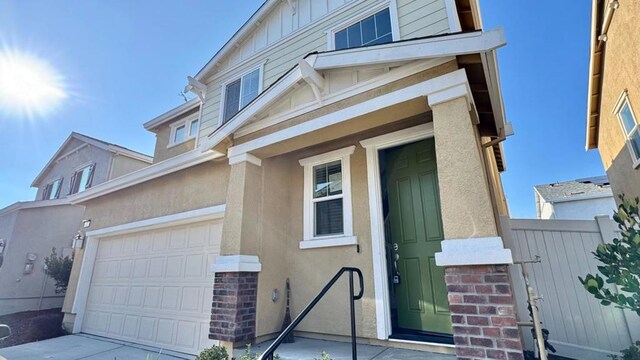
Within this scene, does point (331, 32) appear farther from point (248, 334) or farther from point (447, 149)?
point (248, 334)

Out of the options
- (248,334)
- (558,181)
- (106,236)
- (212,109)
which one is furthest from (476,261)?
(558,181)

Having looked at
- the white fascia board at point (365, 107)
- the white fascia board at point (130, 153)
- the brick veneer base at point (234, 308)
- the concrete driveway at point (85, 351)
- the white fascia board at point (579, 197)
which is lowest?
the concrete driveway at point (85, 351)

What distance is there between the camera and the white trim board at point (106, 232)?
5527mm

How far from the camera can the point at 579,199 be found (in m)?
12.7

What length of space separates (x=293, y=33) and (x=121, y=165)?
9872mm

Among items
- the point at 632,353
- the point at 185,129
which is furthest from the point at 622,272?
the point at 185,129

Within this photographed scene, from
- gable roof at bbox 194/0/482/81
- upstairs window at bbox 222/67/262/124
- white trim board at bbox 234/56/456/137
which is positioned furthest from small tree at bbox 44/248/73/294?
white trim board at bbox 234/56/456/137

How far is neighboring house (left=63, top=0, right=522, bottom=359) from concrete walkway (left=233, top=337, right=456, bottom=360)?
162mm

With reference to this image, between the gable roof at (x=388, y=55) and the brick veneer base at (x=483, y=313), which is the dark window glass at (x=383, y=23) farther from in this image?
the brick veneer base at (x=483, y=313)

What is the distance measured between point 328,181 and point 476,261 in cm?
277

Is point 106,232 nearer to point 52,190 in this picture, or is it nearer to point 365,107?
point 365,107

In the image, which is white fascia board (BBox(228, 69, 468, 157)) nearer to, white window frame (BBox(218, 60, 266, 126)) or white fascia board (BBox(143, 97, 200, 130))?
white window frame (BBox(218, 60, 266, 126))

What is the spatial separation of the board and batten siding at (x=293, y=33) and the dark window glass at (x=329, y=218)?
2.85m

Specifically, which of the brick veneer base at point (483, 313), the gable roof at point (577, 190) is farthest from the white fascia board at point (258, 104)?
the gable roof at point (577, 190)
